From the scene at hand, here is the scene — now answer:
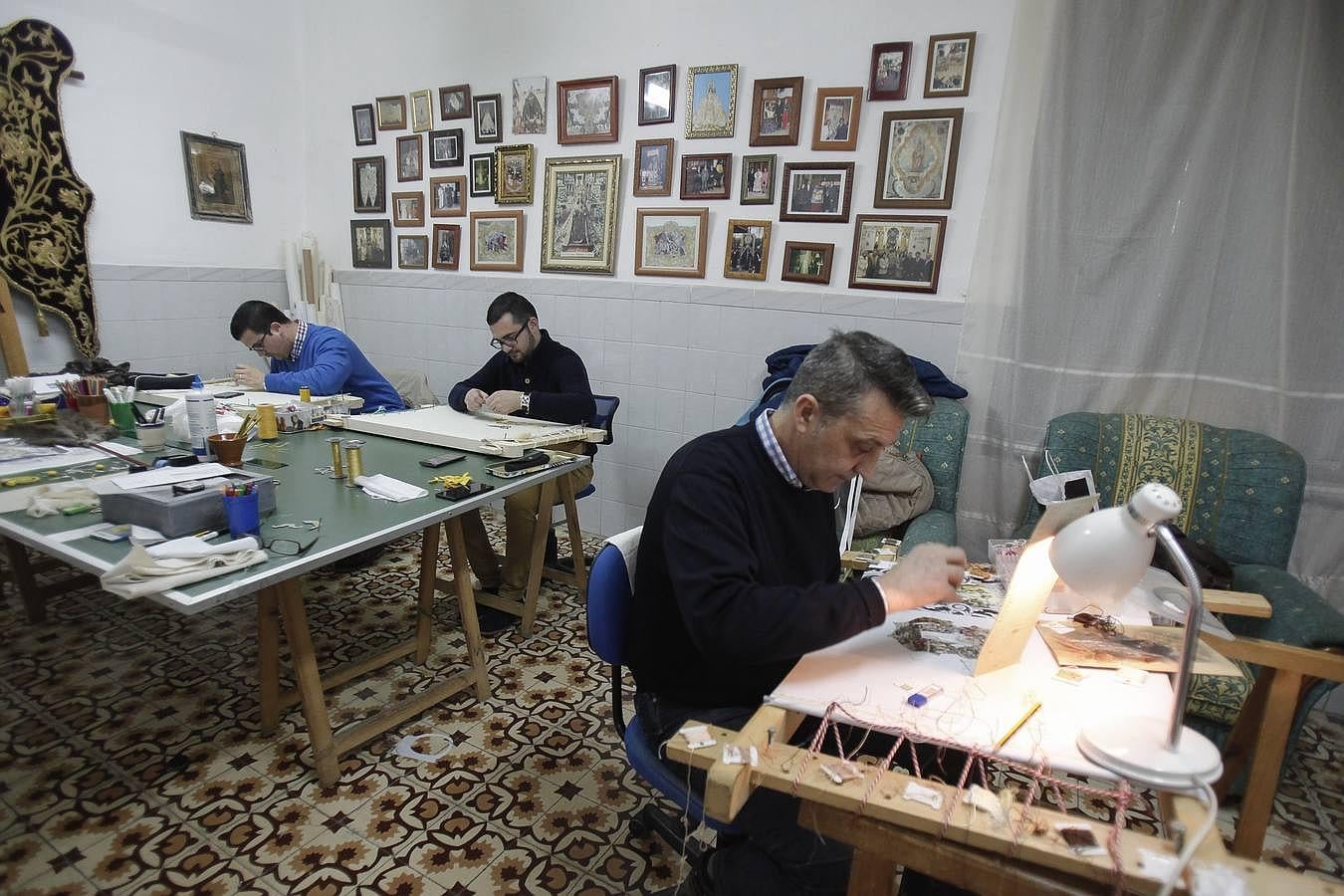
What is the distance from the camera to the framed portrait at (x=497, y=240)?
3889 millimetres

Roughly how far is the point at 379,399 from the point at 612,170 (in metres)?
1.69

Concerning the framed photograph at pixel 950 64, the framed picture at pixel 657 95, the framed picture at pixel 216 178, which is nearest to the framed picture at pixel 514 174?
the framed picture at pixel 657 95

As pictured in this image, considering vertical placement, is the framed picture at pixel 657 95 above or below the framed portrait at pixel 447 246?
above

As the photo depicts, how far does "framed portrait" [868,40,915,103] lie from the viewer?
2.82m

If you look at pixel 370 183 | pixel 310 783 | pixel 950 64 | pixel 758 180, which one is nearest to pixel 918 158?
pixel 950 64

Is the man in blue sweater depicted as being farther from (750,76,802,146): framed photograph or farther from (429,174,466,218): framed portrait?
(750,76,802,146): framed photograph

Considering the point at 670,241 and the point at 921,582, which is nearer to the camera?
the point at 921,582

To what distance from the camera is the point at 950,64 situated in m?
2.75

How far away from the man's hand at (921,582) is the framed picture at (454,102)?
3824mm

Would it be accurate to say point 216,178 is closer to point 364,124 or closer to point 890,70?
point 364,124

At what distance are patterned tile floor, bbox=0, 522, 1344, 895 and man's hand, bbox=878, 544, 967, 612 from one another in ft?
3.49

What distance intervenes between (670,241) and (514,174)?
1.08 m

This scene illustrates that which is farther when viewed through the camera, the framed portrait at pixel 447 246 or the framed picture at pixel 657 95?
the framed portrait at pixel 447 246

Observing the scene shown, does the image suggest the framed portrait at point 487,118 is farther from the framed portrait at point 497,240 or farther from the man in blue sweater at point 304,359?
the man in blue sweater at point 304,359
